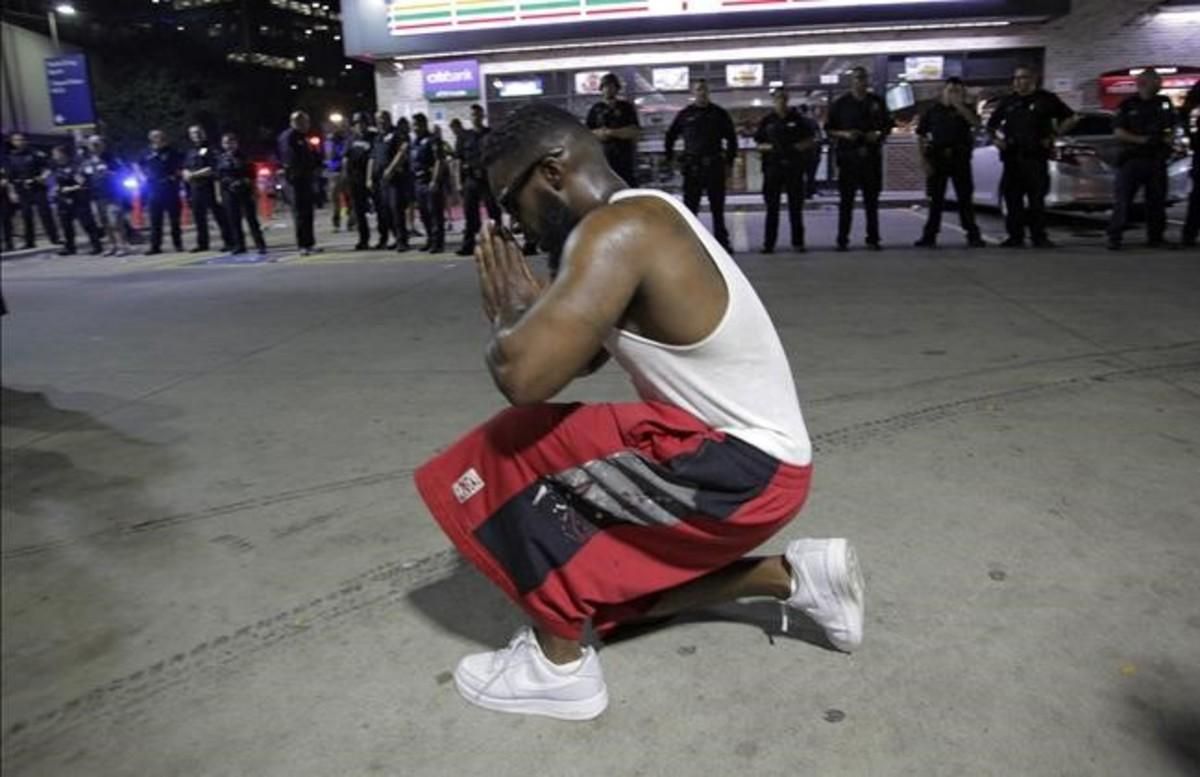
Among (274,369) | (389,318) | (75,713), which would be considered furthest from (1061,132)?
(75,713)

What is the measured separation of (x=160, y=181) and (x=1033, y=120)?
1030cm

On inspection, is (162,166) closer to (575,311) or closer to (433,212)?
(433,212)

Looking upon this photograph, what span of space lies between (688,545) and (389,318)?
5.07 m

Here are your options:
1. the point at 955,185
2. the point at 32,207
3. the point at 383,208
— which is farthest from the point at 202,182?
the point at 955,185

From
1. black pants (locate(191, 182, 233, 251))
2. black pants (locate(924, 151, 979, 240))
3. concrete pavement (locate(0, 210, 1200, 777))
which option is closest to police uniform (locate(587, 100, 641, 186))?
black pants (locate(924, 151, 979, 240))

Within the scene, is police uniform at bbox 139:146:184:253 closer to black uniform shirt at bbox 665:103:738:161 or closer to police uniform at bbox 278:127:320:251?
police uniform at bbox 278:127:320:251

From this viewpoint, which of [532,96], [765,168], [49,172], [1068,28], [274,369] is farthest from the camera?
[532,96]

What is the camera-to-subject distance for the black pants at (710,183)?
9.21 m

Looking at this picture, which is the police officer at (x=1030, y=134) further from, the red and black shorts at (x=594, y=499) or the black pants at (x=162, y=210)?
the black pants at (x=162, y=210)

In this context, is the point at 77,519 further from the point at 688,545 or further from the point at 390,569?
the point at 688,545

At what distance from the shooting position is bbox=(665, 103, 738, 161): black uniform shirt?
359 inches

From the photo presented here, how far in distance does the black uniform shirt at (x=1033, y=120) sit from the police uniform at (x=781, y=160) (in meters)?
1.89

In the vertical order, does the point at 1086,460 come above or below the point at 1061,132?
below

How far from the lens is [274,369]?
5184mm
